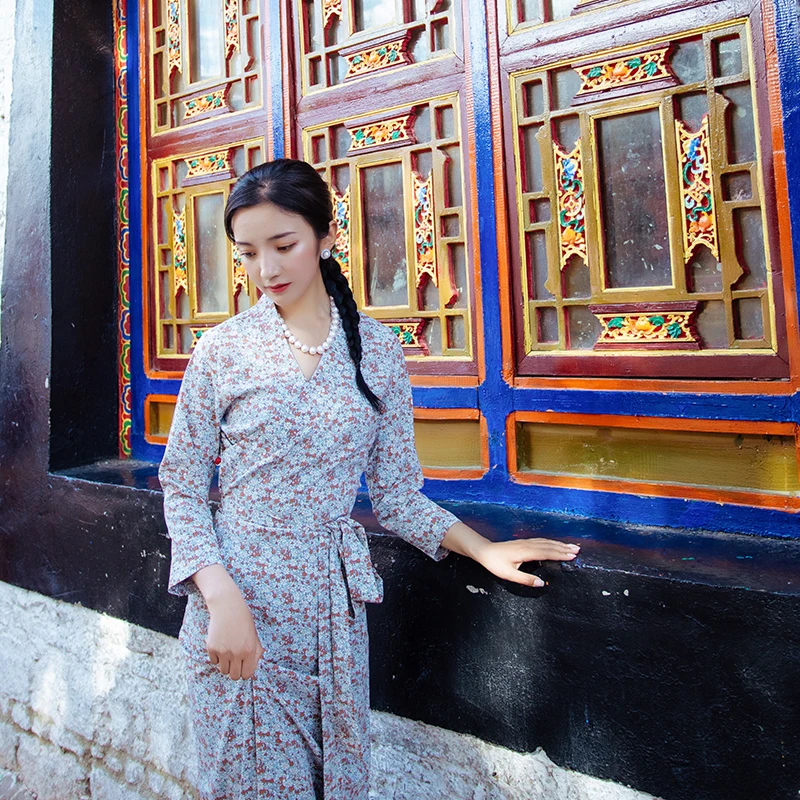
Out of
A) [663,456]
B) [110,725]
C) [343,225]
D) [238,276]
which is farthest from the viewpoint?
[238,276]

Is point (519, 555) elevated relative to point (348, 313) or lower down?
lower down

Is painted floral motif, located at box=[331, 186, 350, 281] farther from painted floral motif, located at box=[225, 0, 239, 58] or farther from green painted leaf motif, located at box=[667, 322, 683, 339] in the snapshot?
green painted leaf motif, located at box=[667, 322, 683, 339]

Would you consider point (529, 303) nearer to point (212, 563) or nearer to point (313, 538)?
point (313, 538)

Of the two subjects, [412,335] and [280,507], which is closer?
[280,507]

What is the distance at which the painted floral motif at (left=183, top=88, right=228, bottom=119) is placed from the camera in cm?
320

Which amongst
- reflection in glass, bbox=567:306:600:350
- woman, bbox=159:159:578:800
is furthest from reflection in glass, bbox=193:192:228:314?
woman, bbox=159:159:578:800

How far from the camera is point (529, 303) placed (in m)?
2.37

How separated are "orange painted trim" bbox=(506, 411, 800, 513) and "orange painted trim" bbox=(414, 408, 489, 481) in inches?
3.8

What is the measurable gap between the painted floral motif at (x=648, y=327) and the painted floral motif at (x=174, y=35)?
2348 mm

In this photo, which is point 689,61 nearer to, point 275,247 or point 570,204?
point 570,204

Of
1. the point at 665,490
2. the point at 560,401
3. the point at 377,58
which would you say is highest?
the point at 377,58

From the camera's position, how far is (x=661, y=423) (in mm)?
2094

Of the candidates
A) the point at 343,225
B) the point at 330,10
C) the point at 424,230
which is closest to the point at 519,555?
the point at 424,230

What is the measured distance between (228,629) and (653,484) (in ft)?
4.27
